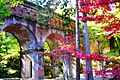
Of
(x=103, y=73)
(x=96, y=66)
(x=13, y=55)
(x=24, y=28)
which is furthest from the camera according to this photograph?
(x=96, y=66)

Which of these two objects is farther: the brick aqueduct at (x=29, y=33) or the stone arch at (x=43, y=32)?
the stone arch at (x=43, y=32)

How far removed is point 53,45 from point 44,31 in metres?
2.98

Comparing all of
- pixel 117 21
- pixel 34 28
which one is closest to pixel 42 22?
pixel 34 28

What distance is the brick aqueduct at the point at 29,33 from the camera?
13.1 metres

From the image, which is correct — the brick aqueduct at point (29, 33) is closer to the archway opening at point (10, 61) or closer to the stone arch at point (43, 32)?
the stone arch at point (43, 32)

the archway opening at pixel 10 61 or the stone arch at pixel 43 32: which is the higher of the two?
the stone arch at pixel 43 32

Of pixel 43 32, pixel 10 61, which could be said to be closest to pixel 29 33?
pixel 43 32

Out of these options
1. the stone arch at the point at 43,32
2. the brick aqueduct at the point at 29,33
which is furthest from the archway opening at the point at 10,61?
the stone arch at the point at 43,32

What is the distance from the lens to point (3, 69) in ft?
57.1

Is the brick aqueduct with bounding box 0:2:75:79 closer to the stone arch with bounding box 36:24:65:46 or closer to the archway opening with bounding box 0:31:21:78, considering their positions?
the stone arch with bounding box 36:24:65:46

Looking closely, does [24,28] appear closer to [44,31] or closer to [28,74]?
[44,31]

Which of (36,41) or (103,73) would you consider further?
(36,41)

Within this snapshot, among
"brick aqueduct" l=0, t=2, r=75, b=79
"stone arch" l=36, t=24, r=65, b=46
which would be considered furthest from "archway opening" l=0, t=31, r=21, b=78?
"stone arch" l=36, t=24, r=65, b=46

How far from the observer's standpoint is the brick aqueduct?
1306 cm
